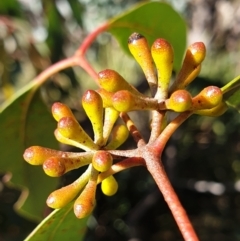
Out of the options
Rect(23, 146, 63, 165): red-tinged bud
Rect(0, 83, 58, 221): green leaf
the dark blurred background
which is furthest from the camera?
the dark blurred background

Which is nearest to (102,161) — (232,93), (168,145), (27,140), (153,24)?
(232,93)

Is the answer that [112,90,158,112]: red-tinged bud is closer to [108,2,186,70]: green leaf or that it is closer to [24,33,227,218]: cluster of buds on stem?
[24,33,227,218]: cluster of buds on stem

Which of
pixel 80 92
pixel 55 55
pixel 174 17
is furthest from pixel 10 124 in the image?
pixel 80 92

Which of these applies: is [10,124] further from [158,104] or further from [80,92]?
[80,92]

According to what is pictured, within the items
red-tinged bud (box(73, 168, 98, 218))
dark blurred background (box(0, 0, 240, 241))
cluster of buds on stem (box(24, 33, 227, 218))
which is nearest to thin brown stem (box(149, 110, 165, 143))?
cluster of buds on stem (box(24, 33, 227, 218))

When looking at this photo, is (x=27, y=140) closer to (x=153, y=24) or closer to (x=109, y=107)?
(x=153, y=24)

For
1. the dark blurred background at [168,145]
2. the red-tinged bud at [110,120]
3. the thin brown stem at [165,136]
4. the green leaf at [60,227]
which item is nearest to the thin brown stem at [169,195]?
the thin brown stem at [165,136]
